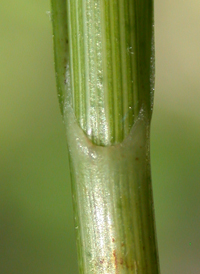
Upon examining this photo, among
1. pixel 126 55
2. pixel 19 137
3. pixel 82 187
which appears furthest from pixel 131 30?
pixel 19 137

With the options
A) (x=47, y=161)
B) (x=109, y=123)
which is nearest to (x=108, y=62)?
(x=109, y=123)

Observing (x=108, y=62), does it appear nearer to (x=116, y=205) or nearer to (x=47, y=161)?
(x=116, y=205)

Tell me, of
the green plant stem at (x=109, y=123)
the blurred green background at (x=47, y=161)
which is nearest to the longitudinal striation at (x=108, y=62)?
the green plant stem at (x=109, y=123)

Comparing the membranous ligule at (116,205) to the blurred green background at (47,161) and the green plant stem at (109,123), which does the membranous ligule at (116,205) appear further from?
the blurred green background at (47,161)

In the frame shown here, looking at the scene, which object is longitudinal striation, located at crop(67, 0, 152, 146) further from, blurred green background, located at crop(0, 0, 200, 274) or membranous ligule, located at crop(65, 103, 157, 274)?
blurred green background, located at crop(0, 0, 200, 274)

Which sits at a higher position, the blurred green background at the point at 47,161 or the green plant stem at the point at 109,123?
the green plant stem at the point at 109,123

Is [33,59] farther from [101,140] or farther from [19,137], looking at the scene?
[101,140]
